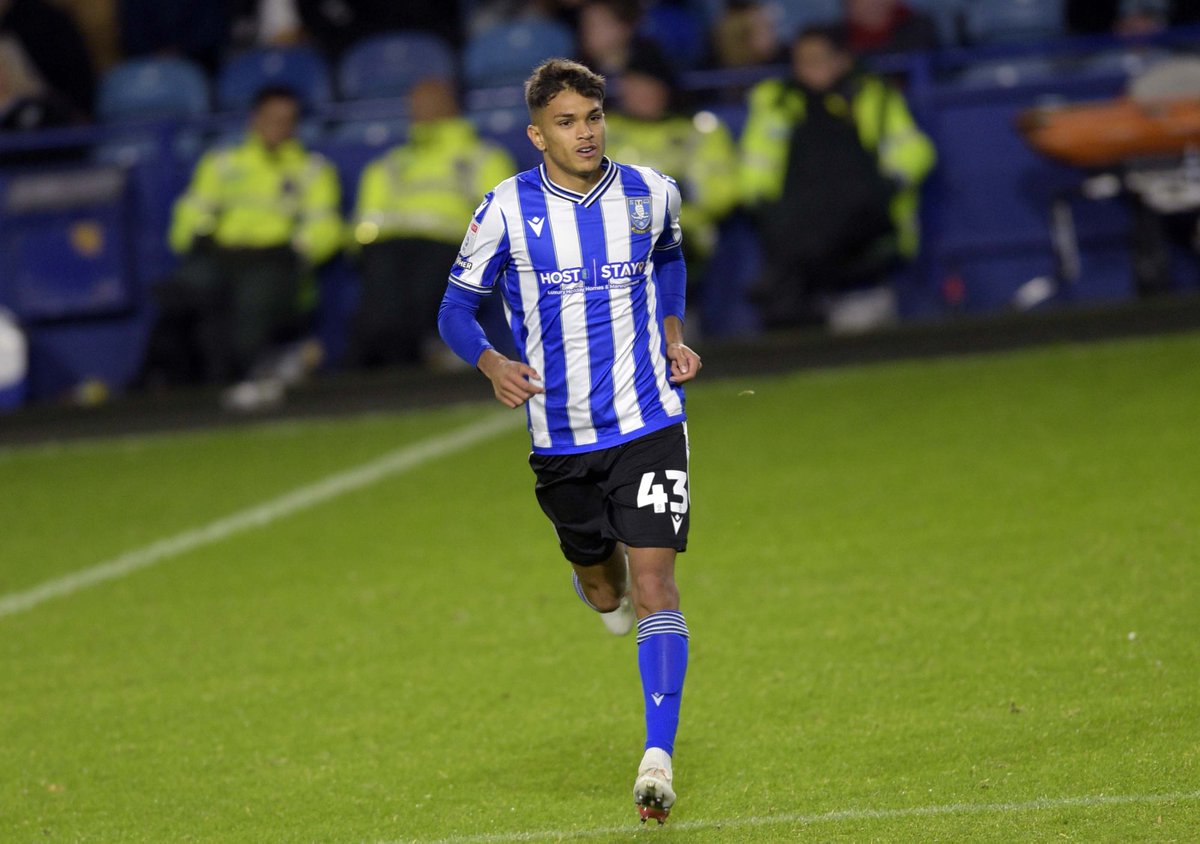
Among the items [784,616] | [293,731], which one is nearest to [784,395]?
[784,616]

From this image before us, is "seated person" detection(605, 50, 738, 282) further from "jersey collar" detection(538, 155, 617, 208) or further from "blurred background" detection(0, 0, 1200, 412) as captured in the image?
"jersey collar" detection(538, 155, 617, 208)

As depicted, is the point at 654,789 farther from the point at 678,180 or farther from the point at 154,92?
the point at 154,92

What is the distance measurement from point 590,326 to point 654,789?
1201 millimetres

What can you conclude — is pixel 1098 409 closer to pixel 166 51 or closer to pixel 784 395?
pixel 784 395

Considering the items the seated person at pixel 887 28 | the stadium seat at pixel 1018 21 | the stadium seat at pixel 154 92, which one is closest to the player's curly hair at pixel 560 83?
the seated person at pixel 887 28

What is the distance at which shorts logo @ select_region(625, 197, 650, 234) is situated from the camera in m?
4.73

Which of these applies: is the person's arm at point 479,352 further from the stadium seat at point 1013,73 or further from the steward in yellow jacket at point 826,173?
the stadium seat at point 1013,73

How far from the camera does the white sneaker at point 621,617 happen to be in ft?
18.0

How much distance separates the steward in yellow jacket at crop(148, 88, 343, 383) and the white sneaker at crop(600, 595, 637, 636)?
7104 millimetres

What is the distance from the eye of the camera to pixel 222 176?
12375 millimetres

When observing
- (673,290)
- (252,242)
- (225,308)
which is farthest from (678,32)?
(673,290)

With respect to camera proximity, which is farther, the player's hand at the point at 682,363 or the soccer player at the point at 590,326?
the player's hand at the point at 682,363

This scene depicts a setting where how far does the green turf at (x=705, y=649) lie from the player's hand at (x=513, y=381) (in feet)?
3.21

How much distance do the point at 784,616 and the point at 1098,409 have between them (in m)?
3.60
